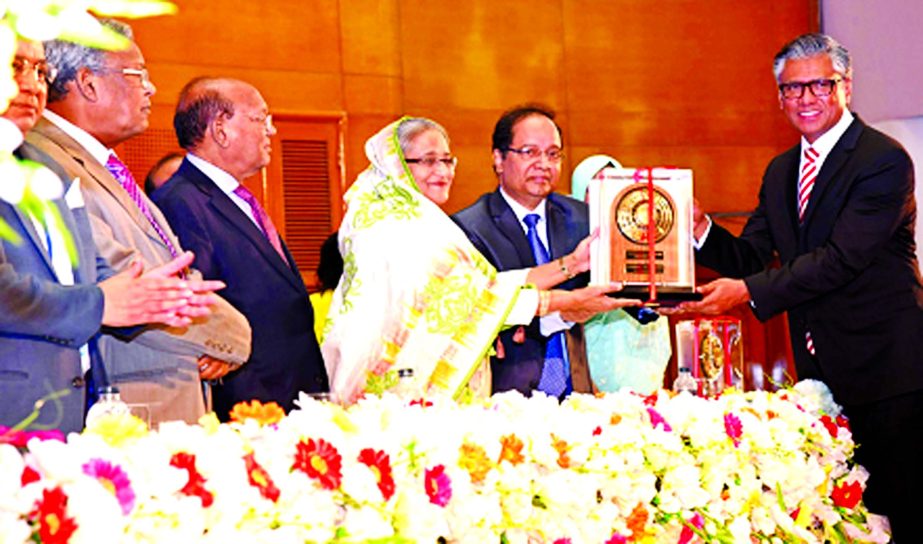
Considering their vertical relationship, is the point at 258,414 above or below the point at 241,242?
below

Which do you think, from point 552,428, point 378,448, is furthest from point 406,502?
point 552,428

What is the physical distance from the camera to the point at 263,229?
3.30 metres

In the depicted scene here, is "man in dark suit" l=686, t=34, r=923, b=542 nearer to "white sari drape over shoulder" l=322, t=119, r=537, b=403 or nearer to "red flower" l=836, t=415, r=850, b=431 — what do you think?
"red flower" l=836, t=415, r=850, b=431

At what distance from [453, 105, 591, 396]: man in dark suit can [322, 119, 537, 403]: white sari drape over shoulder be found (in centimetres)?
21

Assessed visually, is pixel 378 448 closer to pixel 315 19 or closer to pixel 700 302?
pixel 700 302

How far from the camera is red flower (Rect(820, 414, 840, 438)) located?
2939 mm

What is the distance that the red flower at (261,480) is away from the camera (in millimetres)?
1637

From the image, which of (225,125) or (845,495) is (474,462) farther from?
(225,125)

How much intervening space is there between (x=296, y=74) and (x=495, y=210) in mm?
2791

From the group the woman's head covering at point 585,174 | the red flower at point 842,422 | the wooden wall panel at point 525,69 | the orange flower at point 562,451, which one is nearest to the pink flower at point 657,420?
the orange flower at point 562,451

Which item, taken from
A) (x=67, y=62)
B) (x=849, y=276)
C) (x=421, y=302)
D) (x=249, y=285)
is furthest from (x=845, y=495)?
(x=67, y=62)

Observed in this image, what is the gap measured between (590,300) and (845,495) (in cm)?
83

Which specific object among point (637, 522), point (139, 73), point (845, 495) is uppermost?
point (139, 73)

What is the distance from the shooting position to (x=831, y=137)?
10.8ft
